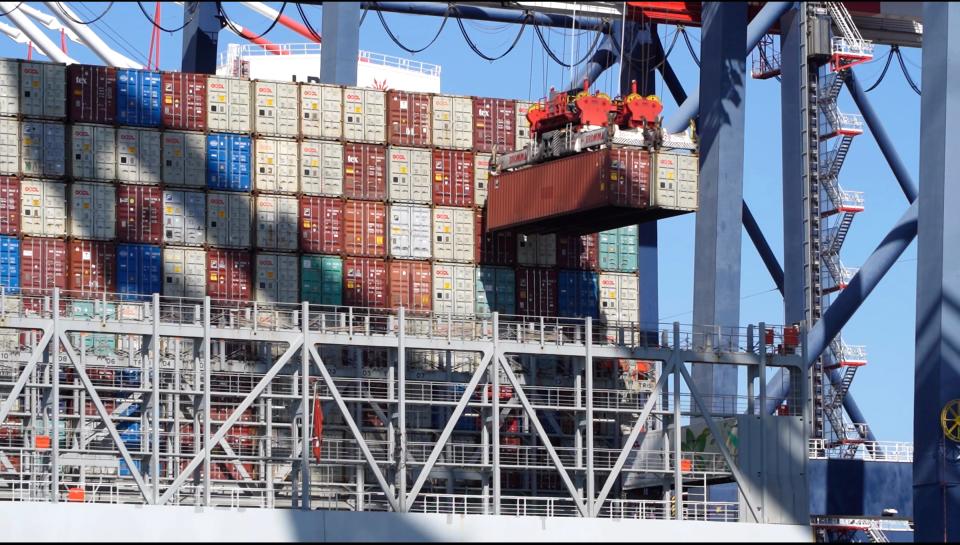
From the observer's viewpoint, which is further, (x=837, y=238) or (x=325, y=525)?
(x=837, y=238)

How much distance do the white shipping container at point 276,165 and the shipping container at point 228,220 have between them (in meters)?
1.02

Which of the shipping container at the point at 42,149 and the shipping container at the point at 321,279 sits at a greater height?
the shipping container at the point at 42,149

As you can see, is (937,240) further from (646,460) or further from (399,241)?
(399,241)

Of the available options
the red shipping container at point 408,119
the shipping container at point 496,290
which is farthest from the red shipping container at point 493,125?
the shipping container at point 496,290

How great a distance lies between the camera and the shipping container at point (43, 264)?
200ft

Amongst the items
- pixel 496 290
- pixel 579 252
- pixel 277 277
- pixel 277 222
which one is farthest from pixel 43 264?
pixel 579 252

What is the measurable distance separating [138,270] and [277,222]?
519 cm

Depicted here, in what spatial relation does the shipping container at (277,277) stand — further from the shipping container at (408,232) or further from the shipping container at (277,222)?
the shipping container at (408,232)

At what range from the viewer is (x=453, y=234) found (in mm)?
65688

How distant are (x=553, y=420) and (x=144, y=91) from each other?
18402mm

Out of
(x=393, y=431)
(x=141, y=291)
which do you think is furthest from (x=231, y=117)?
(x=393, y=431)

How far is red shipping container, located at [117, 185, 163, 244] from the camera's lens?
62562 mm

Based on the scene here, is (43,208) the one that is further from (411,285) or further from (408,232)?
(411,285)

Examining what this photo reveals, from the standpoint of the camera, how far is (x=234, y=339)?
58.8 meters
